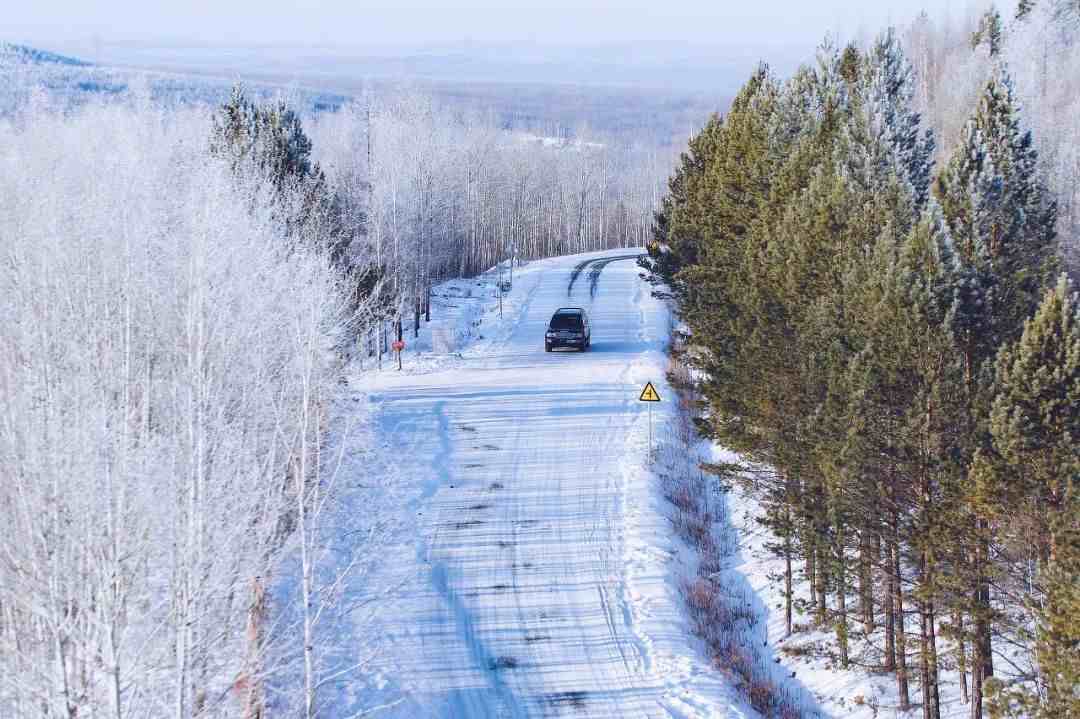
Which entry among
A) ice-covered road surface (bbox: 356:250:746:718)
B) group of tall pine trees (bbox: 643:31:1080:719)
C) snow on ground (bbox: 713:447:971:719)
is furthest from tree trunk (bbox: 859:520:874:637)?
ice-covered road surface (bbox: 356:250:746:718)

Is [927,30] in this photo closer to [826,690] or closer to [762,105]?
[762,105]

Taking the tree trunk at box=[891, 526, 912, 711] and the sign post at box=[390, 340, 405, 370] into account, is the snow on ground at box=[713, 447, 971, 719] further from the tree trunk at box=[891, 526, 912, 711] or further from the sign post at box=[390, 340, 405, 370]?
the sign post at box=[390, 340, 405, 370]

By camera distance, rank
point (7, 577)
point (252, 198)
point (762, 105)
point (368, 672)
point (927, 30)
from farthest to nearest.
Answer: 1. point (927, 30)
2. point (762, 105)
3. point (252, 198)
4. point (368, 672)
5. point (7, 577)

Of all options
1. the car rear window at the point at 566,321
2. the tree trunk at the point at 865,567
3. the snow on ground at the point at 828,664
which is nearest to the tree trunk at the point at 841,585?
the tree trunk at the point at 865,567

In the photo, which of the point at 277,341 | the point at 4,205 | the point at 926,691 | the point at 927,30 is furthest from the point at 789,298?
the point at 927,30

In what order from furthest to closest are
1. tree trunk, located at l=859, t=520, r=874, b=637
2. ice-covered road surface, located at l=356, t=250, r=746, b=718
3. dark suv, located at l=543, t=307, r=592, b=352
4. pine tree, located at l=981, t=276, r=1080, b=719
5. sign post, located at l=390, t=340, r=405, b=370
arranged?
dark suv, located at l=543, t=307, r=592, b=352 → sign post, located at l=390, t=340, r=405, b=370 → ice-covered road surface, located at l=356, t=250, r=746, b=718 → tree trunk, located at l=859, t=520, r=874, b=637 → pine tree, located at l=981, t=276, r=1080, b=719

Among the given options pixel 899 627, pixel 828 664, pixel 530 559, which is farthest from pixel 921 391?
pixel 530 559

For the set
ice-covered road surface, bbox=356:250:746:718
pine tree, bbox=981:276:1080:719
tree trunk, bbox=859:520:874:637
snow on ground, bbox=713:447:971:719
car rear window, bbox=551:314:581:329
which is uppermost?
pine tree, bbox=981:276:1080:719
